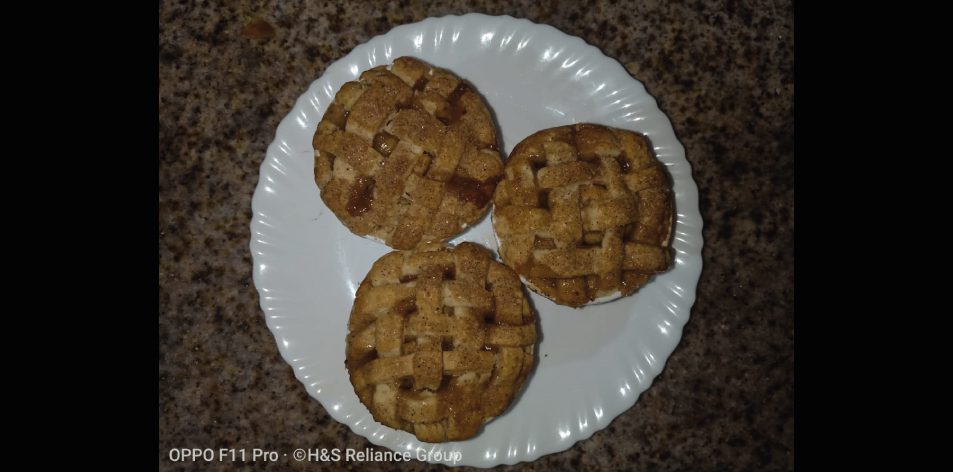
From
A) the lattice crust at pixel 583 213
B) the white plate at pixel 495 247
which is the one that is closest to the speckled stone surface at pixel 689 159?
the white plate at pixel 495 247

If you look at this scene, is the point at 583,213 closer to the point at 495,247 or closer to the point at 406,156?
the point at 495,247

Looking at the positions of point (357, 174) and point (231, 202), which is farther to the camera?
point (231, 202)

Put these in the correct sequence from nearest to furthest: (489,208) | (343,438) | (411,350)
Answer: (411,350) < (489,208) < (343,438)

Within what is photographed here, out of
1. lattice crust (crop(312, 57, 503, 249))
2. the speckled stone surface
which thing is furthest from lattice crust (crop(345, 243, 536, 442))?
the speckled stone surface

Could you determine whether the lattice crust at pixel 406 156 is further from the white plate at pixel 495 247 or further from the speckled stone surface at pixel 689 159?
the speckled stone surface at pixel 689 159

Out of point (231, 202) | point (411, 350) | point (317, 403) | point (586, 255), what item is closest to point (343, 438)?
point (317, 403)

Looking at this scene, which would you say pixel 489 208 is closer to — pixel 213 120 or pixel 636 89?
pixel 636 89
